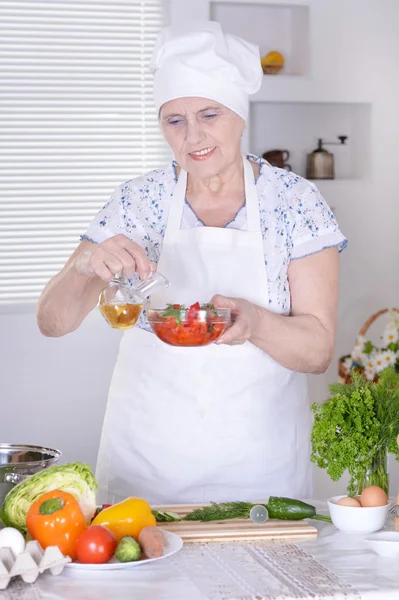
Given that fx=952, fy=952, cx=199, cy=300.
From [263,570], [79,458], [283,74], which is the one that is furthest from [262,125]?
[263,570]

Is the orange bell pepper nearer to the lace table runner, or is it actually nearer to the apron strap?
the lace table runner

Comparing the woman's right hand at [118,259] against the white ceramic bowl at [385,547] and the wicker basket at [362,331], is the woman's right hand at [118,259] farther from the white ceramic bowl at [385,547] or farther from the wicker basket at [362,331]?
the wicker basket at [362,331]

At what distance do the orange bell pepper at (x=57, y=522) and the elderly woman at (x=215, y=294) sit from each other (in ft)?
2.40

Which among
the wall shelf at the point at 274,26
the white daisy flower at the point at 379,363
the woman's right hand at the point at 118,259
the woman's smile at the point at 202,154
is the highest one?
the wall shelf at the point at 274,26

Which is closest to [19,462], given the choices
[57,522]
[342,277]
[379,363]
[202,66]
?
[57,522]

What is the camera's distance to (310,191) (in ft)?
8.62

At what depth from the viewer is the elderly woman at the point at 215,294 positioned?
8.02 feet

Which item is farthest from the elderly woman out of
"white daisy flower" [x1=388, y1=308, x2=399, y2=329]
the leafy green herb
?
"white daisy flower" [x1=388, y1=308, x2=399, y2=329]

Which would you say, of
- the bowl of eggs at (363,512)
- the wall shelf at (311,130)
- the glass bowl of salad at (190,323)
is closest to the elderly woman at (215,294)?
the glass bowl of salad at (190,323)

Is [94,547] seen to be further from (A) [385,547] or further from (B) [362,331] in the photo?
(B) [362,331]

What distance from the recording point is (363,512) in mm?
1968

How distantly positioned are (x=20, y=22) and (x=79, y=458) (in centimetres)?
191

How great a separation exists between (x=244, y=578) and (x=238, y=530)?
0.77 ft

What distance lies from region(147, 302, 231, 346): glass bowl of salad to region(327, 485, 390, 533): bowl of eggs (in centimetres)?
45
